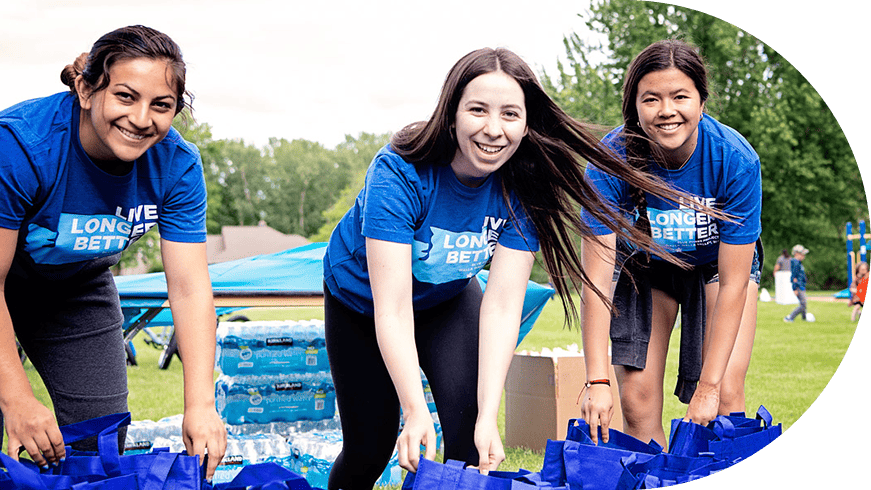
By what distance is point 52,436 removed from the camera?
179 centimetres

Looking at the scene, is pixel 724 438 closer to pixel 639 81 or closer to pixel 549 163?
pixel 549 163

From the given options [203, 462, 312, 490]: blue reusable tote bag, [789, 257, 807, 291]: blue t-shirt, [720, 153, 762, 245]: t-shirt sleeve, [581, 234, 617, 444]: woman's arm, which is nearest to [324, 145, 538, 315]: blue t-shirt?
[581, 234, 617, 444]: woman's arm

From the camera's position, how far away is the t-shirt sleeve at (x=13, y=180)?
1.78m

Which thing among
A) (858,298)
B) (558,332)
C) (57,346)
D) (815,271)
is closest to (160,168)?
(57,346)

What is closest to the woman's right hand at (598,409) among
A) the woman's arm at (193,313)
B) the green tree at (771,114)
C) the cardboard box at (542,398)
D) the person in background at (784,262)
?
the woman's arm at (193,313)

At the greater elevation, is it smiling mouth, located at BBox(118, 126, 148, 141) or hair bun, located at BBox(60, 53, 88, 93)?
hair bun, located at BBox(60, 53, 88, 93)

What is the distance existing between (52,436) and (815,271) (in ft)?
66.7

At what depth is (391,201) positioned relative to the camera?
78.1 inches

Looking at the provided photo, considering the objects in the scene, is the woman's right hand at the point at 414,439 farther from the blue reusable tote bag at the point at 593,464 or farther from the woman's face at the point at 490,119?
the woman's face at the point at 490,119

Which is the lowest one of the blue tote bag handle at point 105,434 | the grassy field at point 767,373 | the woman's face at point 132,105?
the grassy field at point 767,373

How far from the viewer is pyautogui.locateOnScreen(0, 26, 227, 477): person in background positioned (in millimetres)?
1798

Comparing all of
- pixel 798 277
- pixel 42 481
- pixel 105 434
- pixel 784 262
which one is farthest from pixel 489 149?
pixel 784 262

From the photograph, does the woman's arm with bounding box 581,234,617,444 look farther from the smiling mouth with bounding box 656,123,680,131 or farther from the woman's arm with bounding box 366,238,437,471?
the woman's arm with bounding box 366,238,437,471

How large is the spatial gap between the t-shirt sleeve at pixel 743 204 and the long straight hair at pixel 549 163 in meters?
0.21
